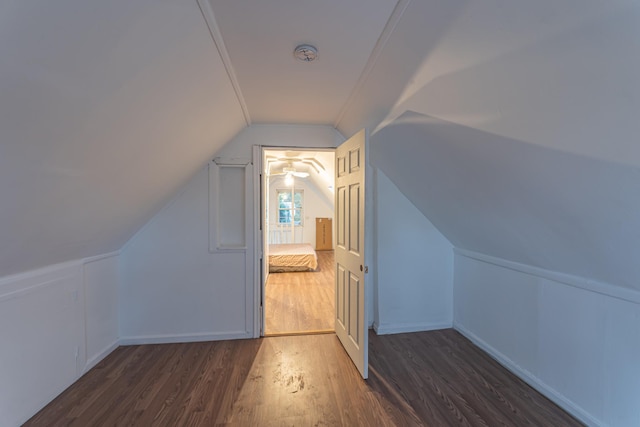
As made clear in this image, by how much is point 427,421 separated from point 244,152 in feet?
9.35

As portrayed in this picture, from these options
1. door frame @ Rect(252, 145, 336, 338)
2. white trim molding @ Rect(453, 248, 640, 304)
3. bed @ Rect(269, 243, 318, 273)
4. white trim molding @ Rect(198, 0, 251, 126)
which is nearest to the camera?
white trim molding @ Rect(198, 0, 251, 126)

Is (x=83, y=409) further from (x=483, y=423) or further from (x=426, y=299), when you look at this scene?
(x=426, y=299)

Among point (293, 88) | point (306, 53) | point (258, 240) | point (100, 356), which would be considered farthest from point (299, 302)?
point (306, 53)

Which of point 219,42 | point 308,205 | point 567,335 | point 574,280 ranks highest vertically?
point 219,42

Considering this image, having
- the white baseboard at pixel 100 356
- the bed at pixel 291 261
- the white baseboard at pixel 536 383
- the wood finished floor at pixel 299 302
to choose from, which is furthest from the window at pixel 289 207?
the white baseboard at pixel 536 383

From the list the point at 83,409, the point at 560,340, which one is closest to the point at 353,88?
the point at 560,340

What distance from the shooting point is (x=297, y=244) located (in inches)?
285

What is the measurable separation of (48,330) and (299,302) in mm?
2759

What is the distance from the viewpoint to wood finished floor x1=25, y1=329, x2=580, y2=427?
1864mm

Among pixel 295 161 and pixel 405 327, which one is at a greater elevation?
pixel 295 161

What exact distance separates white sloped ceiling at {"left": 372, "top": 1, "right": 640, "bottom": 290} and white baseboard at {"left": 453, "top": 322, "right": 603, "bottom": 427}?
90cm

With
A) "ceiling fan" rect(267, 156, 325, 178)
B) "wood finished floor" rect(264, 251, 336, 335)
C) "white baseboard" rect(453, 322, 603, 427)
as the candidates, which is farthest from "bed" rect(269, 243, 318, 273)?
"white baseboard" rect(453, 322, 603, 427)

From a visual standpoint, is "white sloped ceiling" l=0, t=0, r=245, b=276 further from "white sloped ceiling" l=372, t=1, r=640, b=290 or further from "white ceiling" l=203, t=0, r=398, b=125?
"white sloped ceiling" l=372, t=1, r=640, b=290

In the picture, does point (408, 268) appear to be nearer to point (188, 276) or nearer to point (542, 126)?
point (542, 126)
